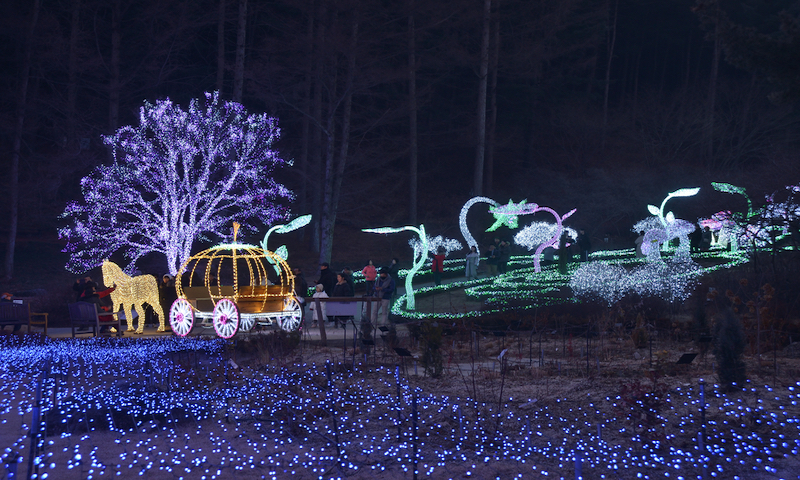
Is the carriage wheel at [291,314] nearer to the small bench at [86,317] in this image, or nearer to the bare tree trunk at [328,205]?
the small bench at [86,317]

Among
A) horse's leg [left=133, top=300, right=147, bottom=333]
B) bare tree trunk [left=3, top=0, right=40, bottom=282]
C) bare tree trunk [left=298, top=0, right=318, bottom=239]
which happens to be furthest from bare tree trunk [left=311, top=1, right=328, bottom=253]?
horse's leg [left=133, top=300, right=147, bottom=333]

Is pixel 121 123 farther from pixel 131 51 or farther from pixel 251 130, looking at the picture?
A: pixel 251 130

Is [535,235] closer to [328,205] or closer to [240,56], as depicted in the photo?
[328,205]

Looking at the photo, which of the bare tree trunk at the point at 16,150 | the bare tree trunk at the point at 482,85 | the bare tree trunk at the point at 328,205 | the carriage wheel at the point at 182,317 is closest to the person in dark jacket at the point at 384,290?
the carriage wheel at the point at 182,317

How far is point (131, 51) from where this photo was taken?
30.5 meters

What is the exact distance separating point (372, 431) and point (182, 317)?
26.1 feet

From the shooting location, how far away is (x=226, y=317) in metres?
13.5

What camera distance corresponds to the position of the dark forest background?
2561 centimetres

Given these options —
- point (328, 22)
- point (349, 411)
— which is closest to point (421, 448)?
point (349, 411)

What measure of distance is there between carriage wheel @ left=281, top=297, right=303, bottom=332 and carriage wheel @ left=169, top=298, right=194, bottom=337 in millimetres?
1833

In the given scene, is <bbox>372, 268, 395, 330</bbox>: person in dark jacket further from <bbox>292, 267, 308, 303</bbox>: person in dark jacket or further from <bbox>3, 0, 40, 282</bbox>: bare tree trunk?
<bbox>3, 0, 40, 282</bbox>: bare tree trunk

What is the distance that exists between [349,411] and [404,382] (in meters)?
1.17

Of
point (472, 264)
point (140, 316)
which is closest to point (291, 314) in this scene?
point (140, 316)

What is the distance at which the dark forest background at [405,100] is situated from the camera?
25609 millimetres
